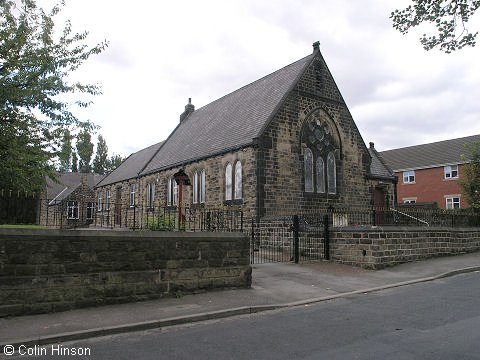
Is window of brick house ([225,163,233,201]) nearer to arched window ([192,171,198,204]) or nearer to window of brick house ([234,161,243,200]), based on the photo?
window of brick house ([234,161,243,200])

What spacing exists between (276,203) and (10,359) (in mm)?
15000

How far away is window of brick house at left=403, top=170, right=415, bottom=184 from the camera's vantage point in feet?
151

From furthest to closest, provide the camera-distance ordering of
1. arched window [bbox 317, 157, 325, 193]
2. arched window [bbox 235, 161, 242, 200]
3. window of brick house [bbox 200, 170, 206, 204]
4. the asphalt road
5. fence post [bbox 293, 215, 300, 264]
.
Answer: window of brick house [bbox 200, 170, 206, 204]
arched window [bbox 317, 157, 325, 193]
arched window [bbox 235, 161, 242, 200]
fence post [bbox 293, 215, 300, 264]
the asphalt road

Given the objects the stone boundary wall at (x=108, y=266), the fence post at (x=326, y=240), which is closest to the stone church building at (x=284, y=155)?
the fence post at (x=326, y=240)

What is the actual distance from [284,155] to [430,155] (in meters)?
30.8

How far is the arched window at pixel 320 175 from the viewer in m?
22.2

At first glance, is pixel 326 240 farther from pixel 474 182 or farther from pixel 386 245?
pixel 474 182

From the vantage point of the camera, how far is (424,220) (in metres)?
18.9

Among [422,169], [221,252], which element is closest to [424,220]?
[221,252]

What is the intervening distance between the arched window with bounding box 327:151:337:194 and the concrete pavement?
8127 millimetres

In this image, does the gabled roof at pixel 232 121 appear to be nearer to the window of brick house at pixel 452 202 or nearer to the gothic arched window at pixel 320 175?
the gothic arched window at pixel 320 175

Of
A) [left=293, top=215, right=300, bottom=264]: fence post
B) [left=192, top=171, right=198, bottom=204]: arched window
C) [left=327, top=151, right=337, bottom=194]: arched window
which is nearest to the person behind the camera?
[left=293, top=215, right=300, bottom=264]: fence post

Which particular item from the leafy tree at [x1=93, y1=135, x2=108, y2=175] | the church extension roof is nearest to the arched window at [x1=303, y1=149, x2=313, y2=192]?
the church extension roof

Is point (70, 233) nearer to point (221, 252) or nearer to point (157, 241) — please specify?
point (157, 241)
